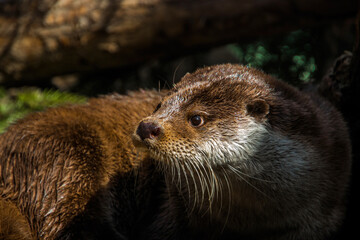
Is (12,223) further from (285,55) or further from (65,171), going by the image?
(285,55)

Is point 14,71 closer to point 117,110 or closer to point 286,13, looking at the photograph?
point 117,110

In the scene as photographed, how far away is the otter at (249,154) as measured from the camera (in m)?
1.84

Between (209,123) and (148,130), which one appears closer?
(148,130)

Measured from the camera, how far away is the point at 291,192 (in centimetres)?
192

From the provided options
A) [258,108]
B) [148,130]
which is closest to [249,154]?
[258,108]

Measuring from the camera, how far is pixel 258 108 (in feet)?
6.23

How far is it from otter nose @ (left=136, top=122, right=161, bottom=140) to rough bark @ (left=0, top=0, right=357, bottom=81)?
1.66 m

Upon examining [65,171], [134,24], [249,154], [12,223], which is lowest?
[12,223]

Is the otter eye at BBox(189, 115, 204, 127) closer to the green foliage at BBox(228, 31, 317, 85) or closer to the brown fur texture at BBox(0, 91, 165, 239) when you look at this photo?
the brown fur texture at BBox(0, 91, 165, 239)

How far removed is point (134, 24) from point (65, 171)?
1.52 metres

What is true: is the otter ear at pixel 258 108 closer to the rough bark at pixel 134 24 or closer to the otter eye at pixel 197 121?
the otter eye at pixel 197 121

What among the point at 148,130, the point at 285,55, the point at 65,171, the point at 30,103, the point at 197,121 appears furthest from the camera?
the point at 285,55

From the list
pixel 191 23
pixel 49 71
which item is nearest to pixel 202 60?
pixel 191 23

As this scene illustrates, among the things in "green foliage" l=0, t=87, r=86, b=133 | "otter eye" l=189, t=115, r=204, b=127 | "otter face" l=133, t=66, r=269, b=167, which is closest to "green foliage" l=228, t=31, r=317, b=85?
"green foliage" l=0, t=87, r=86, b=133
